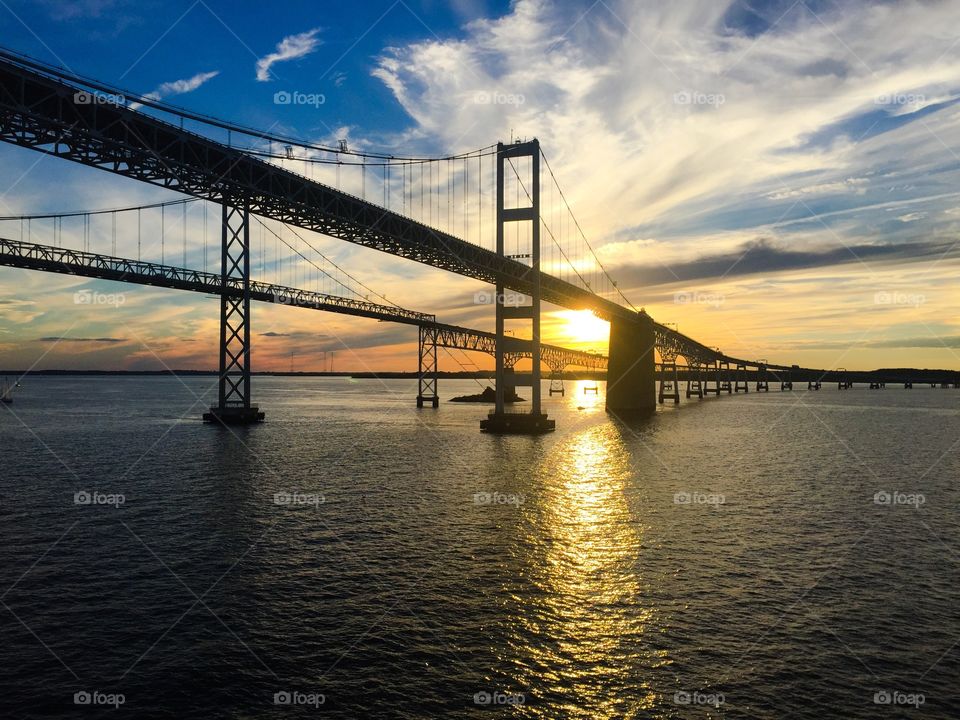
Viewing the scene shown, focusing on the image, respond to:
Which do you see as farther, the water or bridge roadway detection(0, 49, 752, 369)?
bridge roadway detection(0, 49, 752, 369)

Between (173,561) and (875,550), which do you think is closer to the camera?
(173,561)

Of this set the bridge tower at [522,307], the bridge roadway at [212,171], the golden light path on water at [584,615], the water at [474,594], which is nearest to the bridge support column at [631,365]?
the bridge roadway at [212,171]

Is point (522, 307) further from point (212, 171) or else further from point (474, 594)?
point (474, 594)

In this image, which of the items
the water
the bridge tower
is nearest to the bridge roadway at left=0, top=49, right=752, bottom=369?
the bridge tower

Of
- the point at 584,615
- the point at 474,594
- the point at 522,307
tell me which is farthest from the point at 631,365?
the point at 584,615

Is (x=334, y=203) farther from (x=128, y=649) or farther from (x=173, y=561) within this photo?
(x=128, y=649)

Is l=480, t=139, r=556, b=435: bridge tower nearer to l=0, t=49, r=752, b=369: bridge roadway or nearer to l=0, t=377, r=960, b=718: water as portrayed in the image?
l=0, t=49, r=752, b=369: bridge roadway

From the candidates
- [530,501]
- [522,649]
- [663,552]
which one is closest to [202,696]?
[522,649]

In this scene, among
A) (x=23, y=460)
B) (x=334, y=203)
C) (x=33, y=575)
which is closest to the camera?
(x=33, y=575)
